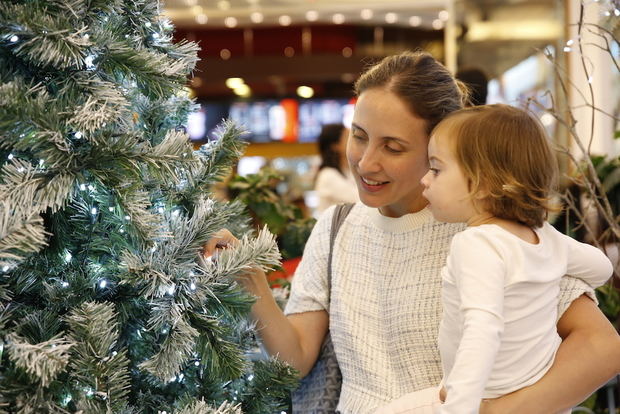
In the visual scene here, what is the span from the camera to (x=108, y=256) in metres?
1.39

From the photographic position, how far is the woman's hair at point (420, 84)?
6.07ft

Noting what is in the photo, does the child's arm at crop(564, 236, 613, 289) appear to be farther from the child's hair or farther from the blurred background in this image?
the blurred background

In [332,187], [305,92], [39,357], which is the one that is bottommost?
[332,187]

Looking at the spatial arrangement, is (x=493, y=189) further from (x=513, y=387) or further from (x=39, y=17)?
(x=39, y=17)

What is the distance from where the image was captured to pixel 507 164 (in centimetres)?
153

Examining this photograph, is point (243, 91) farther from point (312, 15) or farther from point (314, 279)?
point (314, 279)

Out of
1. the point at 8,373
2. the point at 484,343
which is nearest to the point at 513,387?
the point at 484,343

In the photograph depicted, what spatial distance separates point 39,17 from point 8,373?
539 mm

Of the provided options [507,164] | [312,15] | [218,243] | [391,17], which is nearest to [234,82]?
[312,15]

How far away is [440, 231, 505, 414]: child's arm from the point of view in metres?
1.30

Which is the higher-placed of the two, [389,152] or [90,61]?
[90,61]

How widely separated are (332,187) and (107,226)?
435 cm

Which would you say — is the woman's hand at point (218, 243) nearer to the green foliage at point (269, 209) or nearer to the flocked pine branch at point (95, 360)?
the flocked pine branch at point (95, 360)

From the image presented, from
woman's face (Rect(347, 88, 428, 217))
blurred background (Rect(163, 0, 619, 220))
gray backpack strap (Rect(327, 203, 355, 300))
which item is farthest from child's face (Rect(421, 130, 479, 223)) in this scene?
blurred background (Rect(163, 0, 619, 220))
